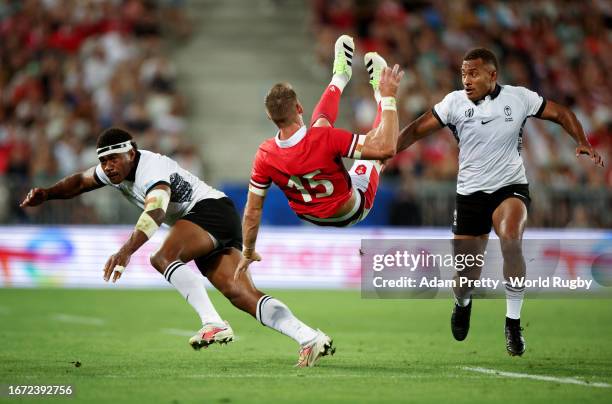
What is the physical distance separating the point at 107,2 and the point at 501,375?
17614 millimetres

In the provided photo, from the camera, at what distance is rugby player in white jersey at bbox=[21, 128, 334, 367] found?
9.83 metres

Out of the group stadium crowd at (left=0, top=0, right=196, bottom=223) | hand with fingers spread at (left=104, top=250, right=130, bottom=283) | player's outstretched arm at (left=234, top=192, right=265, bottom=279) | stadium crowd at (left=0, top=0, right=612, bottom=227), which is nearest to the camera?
hand with fingers spread at (left=104, top=250, right=130, bottom=283)

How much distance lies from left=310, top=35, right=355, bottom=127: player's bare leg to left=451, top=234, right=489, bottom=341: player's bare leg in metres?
2.01

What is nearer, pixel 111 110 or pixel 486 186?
pixel 486 186

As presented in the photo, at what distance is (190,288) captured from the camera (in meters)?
10.2

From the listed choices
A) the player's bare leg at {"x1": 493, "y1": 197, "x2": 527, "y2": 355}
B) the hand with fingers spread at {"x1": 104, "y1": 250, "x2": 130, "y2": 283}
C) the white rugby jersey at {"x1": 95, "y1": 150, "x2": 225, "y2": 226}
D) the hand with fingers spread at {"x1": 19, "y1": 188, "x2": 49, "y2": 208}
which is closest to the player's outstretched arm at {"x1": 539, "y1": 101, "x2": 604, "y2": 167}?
the player's bare leg at {"x1": 493, "y1": 197, "x2": 527, "y2": 355}

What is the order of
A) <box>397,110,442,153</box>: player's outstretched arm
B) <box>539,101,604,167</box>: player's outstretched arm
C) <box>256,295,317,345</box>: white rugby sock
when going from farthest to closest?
1. <box>397,110,442,153</box>: player's outstretched arm
2. <box>539,101,604,167</box>: player's outstretched arm
3. <box>256,295,317,345</box>: white rugby sock

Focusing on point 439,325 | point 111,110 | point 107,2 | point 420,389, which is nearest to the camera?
point 420,389

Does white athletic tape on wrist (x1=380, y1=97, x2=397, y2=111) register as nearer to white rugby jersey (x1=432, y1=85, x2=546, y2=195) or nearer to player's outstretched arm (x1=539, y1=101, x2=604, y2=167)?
A: white rugby jersey (x1=432, y1=85, x2=546, y2=195)

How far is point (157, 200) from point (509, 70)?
15191 mm

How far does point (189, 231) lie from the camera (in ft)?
33.8

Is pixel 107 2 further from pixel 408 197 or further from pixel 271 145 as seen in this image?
pixel 271 145

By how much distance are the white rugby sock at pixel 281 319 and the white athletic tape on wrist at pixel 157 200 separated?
1267mm

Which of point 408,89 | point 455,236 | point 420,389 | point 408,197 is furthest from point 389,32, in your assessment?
point 420,389
